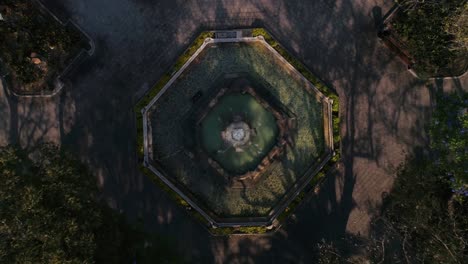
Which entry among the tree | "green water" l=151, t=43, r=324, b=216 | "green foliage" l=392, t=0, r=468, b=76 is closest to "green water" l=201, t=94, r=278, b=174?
"green water" l=151, t=43, r=324, b=216

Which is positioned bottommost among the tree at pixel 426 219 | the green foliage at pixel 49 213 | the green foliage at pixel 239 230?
the green foliage at pixel 239 230

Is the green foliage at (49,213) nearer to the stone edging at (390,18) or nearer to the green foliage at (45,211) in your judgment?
the green foliage at (45,211)

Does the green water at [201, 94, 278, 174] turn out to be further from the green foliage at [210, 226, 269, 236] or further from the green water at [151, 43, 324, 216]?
the green foliage at [210, 226, 269, 236]

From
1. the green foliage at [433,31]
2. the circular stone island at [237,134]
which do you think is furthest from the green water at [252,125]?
the green foliage at [433,31]

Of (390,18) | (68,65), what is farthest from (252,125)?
(68,65)

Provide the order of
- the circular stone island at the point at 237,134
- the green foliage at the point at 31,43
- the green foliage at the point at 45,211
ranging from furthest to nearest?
1. the circular stone island at the point at 237,134
2. the green foliage at the point at 31,43
3. the green foliage at the point at 45,211

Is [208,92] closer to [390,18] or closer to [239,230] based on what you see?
[239,230]

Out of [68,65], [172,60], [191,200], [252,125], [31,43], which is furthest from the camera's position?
[172,60]
